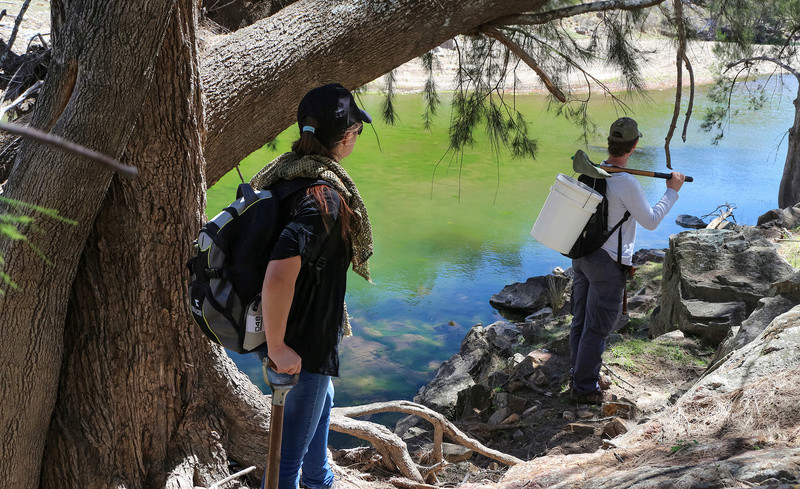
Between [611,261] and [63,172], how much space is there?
238 centimetres

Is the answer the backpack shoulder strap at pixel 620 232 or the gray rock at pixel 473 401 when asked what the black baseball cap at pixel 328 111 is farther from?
the gray rock at pixel 473 401

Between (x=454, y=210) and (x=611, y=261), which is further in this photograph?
(x=454, y=210)

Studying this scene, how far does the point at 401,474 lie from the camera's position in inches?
117

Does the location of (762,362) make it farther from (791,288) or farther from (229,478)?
(229,478)

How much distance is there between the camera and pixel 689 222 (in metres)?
9.55

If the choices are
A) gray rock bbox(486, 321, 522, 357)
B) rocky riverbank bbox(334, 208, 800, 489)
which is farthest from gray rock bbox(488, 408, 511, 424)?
gray rock bbox(486, 321, 522, 357)

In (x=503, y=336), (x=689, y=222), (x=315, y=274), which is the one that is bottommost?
(x=503, y=336)

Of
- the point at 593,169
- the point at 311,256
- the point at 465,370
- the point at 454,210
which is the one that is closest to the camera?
the point at 311,256

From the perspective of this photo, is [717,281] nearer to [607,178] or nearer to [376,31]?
[607,178]

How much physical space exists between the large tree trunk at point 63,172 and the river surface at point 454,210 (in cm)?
325

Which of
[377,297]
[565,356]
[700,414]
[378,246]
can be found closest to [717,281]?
[565,356]

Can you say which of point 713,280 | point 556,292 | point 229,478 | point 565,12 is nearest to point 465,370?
point 713,280

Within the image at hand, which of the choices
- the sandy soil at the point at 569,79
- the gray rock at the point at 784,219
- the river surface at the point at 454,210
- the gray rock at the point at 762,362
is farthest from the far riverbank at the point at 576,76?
the gray rock at the point at 762,362

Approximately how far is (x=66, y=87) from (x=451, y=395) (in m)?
3.27
